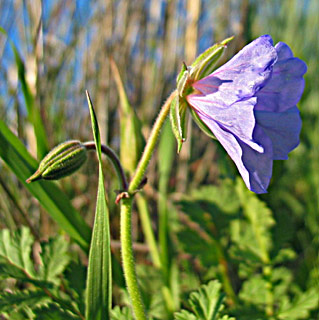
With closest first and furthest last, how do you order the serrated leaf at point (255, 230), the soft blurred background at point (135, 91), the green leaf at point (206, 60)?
1. the green leaf at point (206, 60)
2. the serrated leaf at point (255, 230)
3. the soft blurred background at point (135, 91)

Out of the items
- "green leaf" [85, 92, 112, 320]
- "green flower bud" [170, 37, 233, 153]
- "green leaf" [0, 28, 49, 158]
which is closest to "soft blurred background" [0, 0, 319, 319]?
"green leaf" [0, 28, 49, 158]

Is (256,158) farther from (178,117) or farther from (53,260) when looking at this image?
(53,260)

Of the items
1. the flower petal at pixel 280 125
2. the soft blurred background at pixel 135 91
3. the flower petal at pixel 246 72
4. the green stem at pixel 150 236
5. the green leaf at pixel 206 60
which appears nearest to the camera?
the flower petal at pixel 246 72

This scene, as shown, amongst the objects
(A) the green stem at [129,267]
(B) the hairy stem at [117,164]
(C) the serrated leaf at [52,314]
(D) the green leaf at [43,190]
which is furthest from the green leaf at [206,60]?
(C) the serrated leaf at [52,314]

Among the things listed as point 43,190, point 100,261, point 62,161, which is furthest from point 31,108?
point 100,261

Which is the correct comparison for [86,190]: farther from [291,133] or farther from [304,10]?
[304,10]

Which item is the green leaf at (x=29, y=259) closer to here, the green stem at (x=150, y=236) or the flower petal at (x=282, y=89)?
the green stem at (x=150, y=236)
